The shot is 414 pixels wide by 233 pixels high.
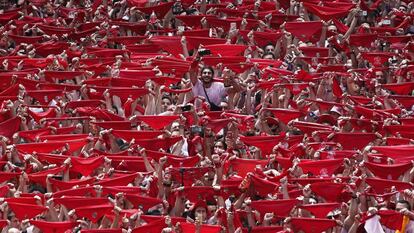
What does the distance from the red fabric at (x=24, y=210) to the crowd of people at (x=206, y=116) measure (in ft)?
0.08

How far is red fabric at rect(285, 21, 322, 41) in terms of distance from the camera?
1084 inches

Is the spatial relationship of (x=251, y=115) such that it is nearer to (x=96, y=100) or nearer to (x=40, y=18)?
(x=96, y=100)

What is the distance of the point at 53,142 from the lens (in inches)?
923

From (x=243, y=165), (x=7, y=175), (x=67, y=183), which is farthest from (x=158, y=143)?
(x=7, y=175)

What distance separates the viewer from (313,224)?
20.4 m

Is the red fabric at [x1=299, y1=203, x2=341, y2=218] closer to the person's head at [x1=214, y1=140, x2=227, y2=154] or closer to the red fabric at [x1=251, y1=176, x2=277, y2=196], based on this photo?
the red fabric at [x1=251, y1=176, x2=277, y2=196]

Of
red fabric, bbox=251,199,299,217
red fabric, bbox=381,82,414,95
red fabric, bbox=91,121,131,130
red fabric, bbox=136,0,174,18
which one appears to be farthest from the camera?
red fabric, bbox=136,0,174,18

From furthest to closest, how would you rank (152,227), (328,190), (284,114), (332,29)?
(332,29) → (284,114) → (328,190) → (152,227)

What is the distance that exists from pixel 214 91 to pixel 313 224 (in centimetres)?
494

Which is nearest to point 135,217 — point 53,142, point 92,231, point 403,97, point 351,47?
point 92,231

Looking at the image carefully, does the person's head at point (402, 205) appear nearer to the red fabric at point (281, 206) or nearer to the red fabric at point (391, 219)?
the red fabric at point (391, 219)

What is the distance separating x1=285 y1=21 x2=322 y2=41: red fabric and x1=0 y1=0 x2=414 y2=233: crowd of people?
22 mm

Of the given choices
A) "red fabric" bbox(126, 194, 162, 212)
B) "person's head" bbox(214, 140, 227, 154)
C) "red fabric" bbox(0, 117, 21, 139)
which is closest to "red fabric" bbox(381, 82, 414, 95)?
"person's head" bbox(214, 140, 227, 154)

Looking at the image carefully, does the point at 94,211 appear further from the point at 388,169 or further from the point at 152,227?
the point at 388,169
